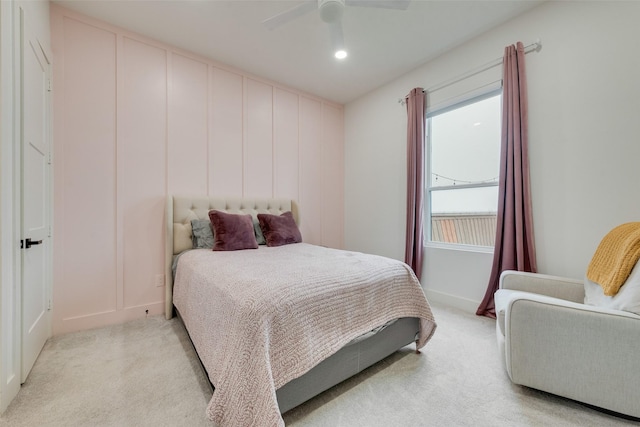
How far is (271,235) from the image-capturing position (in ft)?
9.73

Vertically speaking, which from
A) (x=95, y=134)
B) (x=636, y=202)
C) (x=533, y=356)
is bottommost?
(x=533, y=356)

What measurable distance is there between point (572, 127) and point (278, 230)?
2895 mm

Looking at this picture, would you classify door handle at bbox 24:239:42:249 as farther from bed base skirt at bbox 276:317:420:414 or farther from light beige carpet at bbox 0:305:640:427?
bed base skirt at bbox 276:317:420:414

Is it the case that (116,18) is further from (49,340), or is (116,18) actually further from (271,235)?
(49,340)

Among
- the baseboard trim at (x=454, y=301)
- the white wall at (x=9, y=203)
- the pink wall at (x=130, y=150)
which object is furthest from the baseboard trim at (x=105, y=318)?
the baseboard trim at (x=454, y=301)

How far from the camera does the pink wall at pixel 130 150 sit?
7.63 ft

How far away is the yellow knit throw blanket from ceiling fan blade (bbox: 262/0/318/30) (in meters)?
2.45

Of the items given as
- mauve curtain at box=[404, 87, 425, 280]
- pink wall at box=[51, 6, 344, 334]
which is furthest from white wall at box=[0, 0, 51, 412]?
mauve curtain at box=[404, 87, 425, 280]

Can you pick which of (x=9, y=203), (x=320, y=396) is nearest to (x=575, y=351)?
(x=320, y=396)

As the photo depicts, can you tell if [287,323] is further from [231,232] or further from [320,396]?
[231,232]

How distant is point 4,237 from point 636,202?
158 inches

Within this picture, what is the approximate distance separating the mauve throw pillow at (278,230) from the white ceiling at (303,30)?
1.91 metres

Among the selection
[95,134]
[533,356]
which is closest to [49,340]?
[95,134]

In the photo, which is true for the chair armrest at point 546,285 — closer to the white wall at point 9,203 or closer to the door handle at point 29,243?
the white wall at point 9,203
